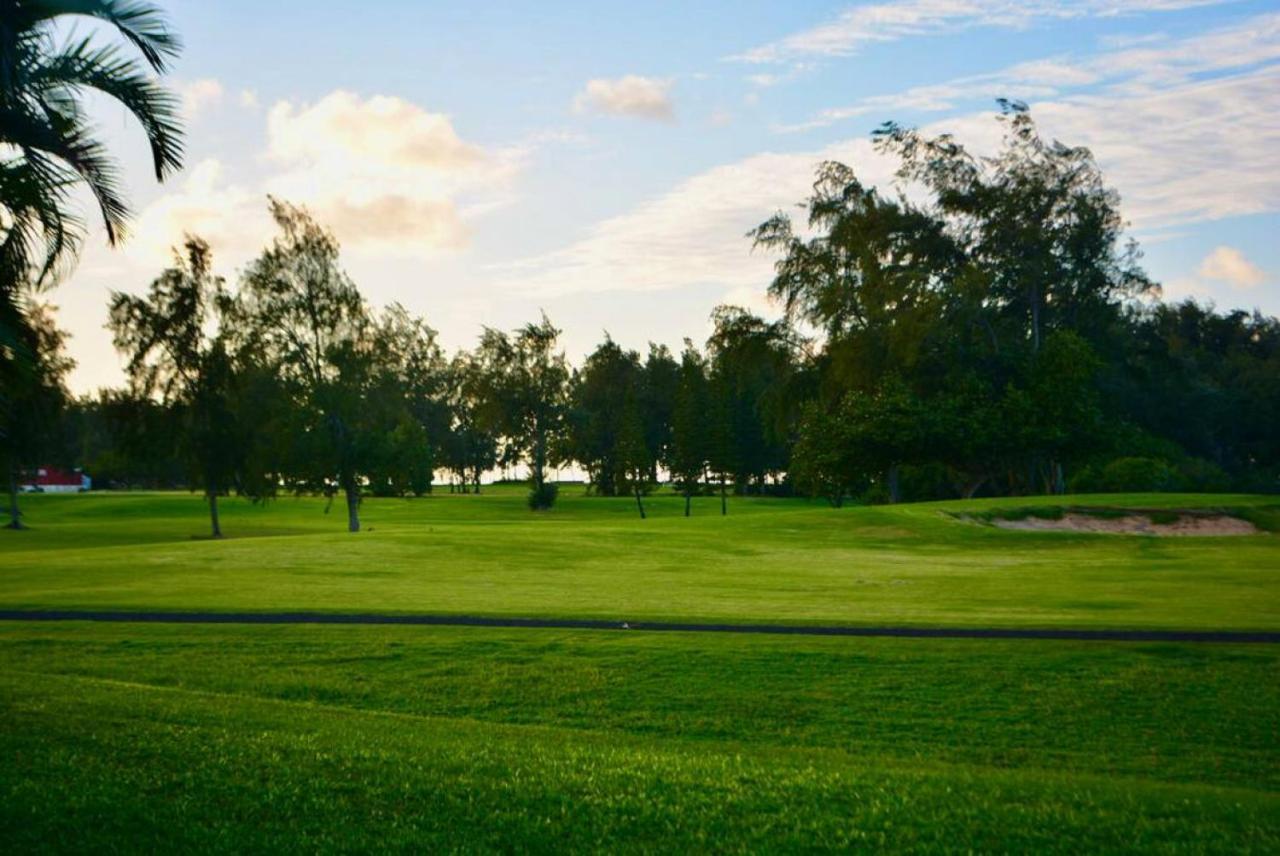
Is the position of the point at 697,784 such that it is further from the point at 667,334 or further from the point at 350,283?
the point at 667,334

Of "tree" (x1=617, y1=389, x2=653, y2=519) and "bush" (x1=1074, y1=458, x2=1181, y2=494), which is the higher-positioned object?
"tree" (x1=617, y1=389, x2=653, y2=519)

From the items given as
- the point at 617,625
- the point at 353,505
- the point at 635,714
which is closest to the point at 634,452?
the point at 353,505

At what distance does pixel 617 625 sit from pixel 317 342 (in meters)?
44.1

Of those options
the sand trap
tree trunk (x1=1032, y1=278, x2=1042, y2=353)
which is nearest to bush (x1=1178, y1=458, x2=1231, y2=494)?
tree trunk (x1=1032, y1=278, x2=1042, y2=353)

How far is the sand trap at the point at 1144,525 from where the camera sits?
4188 cm

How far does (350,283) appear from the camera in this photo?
196ft

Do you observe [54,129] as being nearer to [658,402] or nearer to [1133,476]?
[1133,476]

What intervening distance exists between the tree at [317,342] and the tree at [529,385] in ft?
105

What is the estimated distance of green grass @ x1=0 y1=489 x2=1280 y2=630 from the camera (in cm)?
2072

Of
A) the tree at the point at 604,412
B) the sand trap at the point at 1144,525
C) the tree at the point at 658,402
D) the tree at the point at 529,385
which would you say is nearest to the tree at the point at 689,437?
the tree at the point at 604,412

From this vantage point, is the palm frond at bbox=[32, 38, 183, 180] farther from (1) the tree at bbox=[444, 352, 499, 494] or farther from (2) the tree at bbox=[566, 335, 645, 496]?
(1) the tree at bbox=[444, 352, 499, 494]

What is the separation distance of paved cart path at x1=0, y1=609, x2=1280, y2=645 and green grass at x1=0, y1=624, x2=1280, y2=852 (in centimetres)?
72

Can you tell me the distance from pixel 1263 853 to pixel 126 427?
6196 cm

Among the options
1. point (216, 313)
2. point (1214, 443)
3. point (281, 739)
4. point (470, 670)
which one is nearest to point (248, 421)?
point (216, 313)
